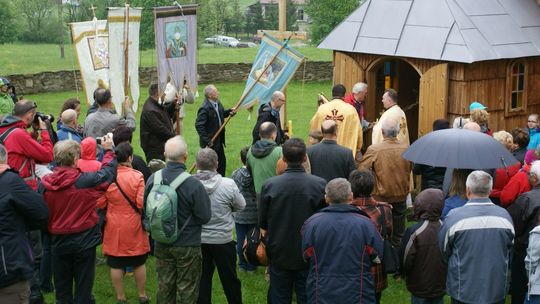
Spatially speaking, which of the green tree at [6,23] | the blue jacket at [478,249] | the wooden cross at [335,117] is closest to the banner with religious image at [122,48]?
the wooden cross at [335,117]

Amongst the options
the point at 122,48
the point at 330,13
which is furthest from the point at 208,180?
the point at 330,13

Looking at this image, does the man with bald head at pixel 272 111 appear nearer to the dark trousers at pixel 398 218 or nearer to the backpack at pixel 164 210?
the dark trousers at pixel 398 218

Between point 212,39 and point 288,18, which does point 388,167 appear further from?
point 288,18

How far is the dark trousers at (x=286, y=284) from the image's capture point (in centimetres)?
769

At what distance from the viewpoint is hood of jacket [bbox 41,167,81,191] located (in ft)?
24.7

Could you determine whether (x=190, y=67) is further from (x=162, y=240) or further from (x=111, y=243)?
(x=162, y=240)

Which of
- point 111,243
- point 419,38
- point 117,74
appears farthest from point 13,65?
point 111,243

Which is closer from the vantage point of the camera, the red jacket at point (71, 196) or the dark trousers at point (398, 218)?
the red jacket at point (71, 196)

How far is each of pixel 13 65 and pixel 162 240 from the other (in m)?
30.9

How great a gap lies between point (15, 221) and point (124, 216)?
1.71 meters

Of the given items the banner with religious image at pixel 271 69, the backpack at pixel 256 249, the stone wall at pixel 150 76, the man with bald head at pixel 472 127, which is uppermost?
the banner with religious image at pixel 271 69

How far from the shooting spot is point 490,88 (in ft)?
42.0

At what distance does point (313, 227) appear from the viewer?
6688 mm

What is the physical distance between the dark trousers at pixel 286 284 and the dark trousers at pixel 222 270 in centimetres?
56
